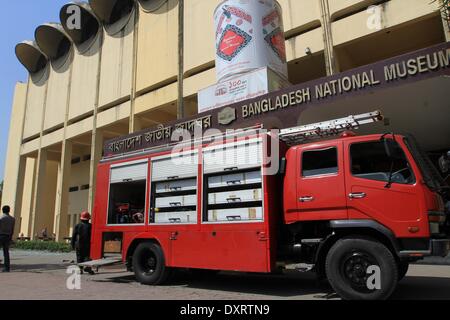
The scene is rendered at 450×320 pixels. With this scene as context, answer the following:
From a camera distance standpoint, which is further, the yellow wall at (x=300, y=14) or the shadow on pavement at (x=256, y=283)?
the yellow wall at (x=300, y=14)

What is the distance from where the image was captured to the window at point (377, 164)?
5.93 m

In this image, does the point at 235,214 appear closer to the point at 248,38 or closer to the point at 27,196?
the point at 248,38

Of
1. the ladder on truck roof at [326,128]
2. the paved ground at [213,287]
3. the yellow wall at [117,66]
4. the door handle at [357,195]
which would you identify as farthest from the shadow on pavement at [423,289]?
the yellow wall at [117,66]

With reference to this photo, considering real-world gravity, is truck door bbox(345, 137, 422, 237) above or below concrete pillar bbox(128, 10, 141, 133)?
below

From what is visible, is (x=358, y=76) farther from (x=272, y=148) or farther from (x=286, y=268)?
(x=286, y=268)

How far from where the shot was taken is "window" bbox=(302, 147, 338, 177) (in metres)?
6.51

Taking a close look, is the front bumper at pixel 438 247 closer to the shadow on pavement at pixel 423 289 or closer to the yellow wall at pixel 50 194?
the shadow on pavement at pixel 423 289

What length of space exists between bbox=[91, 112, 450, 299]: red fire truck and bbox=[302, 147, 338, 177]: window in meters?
0.02

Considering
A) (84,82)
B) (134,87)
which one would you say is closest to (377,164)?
(134,87)

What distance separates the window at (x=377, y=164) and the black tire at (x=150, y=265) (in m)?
4.42

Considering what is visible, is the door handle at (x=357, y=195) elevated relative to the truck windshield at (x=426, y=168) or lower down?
lower down

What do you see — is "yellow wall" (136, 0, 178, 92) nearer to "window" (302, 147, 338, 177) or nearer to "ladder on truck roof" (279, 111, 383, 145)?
"ladder on truck roof" (279, 111, 383, 145)

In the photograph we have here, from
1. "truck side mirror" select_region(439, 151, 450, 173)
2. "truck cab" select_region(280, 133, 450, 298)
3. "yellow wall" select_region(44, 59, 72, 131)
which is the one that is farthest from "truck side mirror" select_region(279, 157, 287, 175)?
"yellow wall" select_region(44, 59, 72, 131)

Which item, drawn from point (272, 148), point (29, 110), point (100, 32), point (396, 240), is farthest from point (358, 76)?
point (29, 110)
